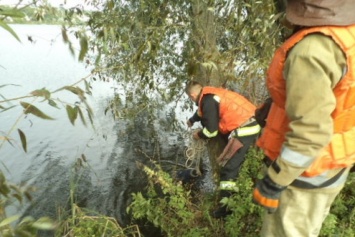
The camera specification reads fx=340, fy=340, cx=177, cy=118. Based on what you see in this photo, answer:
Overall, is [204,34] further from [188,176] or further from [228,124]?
[188,176]

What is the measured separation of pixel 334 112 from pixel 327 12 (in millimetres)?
482

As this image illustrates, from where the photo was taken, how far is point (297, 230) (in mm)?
1938

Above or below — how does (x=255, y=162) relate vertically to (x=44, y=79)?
above

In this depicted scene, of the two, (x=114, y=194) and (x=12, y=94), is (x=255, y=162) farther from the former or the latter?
(x=12, y=94)

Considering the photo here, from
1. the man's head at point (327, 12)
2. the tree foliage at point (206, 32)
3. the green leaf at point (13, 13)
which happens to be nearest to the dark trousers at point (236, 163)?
the tree foliage at point (206, 32)

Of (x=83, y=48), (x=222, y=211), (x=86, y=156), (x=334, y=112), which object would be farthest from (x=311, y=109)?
(x=86, y=156)

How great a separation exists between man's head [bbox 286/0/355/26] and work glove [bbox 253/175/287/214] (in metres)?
0.79

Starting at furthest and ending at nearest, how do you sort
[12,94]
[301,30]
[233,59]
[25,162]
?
[12,94] < [25,162] < [233,59] < [301,30]

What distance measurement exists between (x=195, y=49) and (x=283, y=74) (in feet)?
8.83

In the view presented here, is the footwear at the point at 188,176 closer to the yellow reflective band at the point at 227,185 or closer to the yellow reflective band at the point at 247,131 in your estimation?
the yellow reflective band at the point at 227,185

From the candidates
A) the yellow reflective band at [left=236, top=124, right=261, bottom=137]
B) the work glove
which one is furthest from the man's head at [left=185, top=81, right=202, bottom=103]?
the work glove

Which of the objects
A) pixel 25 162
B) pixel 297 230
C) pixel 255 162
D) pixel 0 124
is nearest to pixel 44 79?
pixel 0 124

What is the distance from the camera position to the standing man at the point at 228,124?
393 centimetres

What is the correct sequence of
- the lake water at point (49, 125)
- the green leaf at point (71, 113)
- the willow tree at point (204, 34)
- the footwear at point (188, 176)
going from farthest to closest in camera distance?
1. the lake water at point (49, 125)
2. the footwear at point (188, 176)
3. the willow tree at point (204, 34)
4. the green leaf at point (71, 113)
